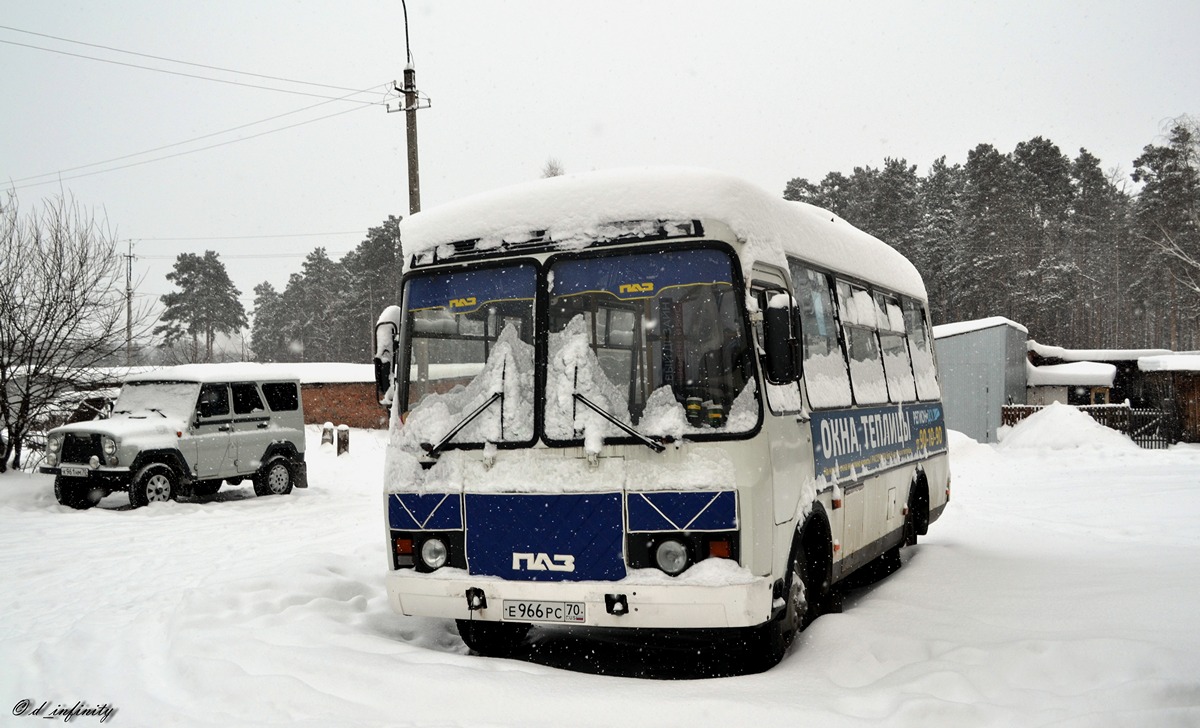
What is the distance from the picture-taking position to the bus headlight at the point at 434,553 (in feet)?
20.0

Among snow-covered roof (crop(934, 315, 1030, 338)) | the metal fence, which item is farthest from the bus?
snow-covered roof (crop(934, 315, 1030, 338))

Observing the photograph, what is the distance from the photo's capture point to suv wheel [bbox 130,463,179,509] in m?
15.5

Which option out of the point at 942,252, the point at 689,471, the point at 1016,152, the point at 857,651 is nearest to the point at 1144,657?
the point at 857,651

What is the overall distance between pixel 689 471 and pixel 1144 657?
103 inches

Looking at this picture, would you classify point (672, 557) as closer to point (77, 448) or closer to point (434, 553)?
point (434, 553)

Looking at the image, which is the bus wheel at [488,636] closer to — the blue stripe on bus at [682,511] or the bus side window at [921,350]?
the blue stripe on bus at [682,511]

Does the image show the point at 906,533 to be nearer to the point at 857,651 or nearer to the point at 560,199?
the point at 857,651

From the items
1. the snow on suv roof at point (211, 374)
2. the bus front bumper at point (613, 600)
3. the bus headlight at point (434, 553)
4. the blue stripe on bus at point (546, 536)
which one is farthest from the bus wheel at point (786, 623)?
the snow on suv roof at point (211, 374)

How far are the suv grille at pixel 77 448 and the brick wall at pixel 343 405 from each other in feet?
87.7

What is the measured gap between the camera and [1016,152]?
57.4 meters

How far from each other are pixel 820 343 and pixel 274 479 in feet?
43.9

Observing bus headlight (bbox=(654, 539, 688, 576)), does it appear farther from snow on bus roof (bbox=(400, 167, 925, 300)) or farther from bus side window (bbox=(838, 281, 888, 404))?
bus side window (bbox=(838, 281, 888, 404))

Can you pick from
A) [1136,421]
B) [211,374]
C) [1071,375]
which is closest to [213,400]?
[211,374]

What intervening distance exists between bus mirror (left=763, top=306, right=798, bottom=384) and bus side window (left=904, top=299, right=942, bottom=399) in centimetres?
537
